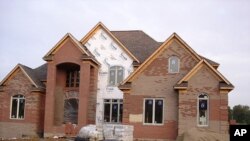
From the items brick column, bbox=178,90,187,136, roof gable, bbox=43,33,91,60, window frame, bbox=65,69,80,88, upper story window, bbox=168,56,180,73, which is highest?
roof gable, bbox=43,33,91,60

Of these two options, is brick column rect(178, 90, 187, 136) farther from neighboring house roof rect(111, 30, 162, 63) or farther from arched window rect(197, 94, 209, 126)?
neighboring house roof rect(111, 30, 162, 63)

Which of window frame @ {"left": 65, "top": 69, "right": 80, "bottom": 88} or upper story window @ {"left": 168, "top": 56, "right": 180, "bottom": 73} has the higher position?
upper story window @ {"left": 168, "top": 56, "right": 180, "bottom": 73}

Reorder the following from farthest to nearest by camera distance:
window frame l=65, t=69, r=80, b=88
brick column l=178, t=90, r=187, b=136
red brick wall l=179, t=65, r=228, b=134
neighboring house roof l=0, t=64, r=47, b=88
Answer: window frame l=65, t=69, r=80, b=88
neighboring house roof l=0, t=64, r=47, b=88
brick column l=178, t=90, r=187, b=136
red brick wall l=179, t=65, r=228, b=134

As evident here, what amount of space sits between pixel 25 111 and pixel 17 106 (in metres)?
1.11

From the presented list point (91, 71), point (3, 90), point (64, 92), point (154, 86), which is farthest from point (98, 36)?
point (3, 90)

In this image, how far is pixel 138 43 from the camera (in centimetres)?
3506

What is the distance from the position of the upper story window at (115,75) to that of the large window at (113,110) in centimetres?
158

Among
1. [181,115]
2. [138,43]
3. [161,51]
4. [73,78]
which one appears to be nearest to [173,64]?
[161,51]

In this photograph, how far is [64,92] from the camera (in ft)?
107

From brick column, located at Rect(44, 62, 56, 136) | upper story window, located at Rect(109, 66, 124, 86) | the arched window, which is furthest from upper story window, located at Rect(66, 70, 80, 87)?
the arched window

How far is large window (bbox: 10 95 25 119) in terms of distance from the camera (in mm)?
32531

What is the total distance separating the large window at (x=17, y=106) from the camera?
32.5 meters

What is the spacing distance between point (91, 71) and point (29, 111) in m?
6.60

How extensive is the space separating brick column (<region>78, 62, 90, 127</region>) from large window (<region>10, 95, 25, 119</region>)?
6.12m
